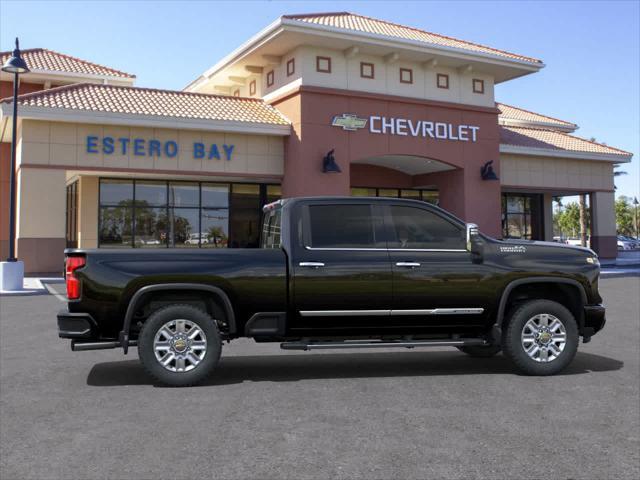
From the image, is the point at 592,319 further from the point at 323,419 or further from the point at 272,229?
the point at 272,229

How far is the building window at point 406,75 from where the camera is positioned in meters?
26.5

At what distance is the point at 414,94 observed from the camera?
87.2 feet

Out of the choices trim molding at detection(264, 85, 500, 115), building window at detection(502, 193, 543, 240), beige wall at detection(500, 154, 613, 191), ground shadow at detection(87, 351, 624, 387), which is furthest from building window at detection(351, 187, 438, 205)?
ground shadow at detection(87, 351, 624, 387)

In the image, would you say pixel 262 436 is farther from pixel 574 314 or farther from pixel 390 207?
pixel 574 314

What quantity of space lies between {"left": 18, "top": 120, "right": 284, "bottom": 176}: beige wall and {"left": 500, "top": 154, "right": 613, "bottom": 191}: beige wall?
12474mm

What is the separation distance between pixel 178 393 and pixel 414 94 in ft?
73.5

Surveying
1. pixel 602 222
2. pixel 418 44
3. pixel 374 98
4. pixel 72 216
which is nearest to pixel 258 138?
pixel 374 98

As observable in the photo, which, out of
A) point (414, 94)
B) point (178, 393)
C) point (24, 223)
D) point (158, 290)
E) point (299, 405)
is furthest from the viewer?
point (414, 94)

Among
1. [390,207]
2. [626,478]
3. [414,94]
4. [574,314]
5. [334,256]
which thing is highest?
[414,94]

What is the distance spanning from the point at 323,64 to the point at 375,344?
19.6 m

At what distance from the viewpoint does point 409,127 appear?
1036 inches

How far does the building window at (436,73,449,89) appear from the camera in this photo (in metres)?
27.3

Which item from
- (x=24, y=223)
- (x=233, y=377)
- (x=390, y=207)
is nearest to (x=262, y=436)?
(x=233, y=377)

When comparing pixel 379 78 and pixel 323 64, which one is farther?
pixel 379 78
